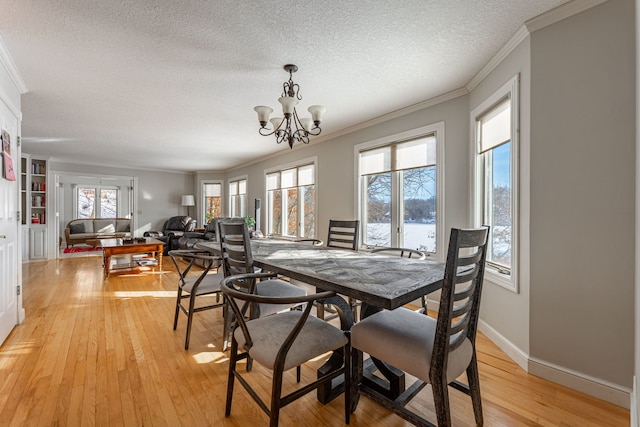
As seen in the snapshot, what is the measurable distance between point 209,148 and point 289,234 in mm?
2272

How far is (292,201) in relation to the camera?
18.6 ft

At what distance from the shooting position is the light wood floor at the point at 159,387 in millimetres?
1519

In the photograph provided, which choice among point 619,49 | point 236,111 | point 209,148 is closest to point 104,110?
point 236,111

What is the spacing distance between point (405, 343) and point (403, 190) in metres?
2.50

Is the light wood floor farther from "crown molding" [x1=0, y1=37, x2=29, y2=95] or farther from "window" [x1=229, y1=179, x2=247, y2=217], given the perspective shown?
"window" [x1=229, y1=179, x2=247, y2=217]

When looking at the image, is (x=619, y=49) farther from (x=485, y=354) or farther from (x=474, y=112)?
(x=485, y=354)

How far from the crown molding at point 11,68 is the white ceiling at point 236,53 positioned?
0.04 metres

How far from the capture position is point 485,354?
2225 mm

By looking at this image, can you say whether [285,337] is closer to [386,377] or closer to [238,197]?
[386,377]

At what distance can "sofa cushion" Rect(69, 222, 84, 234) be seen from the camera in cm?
769

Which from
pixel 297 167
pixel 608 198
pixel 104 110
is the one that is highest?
pixel 104 110

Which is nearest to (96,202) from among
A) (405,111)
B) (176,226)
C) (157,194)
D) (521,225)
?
(157,194)

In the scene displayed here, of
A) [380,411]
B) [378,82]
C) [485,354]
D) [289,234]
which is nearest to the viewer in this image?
[380,411]

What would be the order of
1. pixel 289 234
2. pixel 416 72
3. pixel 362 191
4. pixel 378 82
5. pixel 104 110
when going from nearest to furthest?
pixel 416 72 → pixel 378 82 → pixel 104 110 → pixel 362 191 → pixel 289 234
